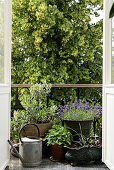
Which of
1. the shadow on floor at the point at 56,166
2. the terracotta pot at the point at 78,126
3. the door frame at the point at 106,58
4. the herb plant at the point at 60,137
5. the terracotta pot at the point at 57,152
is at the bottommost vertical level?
the shadow on floor at the point at 56,166

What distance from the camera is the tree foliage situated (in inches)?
254

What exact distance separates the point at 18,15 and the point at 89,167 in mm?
5716

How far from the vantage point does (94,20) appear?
714 centimetres

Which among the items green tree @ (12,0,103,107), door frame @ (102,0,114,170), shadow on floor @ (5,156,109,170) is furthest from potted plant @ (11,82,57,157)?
green tree @ (12,0,103,107)

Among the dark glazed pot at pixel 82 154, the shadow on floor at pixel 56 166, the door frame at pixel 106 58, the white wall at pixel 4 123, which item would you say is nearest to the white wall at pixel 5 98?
the white wall at pixel 4 123

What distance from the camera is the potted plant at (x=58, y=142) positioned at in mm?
2582

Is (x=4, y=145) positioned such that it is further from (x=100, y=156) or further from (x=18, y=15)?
(x=18, y=15)

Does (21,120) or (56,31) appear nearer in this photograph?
(21,120)

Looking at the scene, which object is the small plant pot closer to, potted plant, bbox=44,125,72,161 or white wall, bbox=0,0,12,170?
potted plant, bbox=44,125,72,161

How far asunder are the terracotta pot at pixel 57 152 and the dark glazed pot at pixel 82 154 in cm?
11

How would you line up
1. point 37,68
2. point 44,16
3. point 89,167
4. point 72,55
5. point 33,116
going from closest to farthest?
1. point 89,167
2. point 33,116
3. point 44,16
4. point 37,68
5. point 72,55

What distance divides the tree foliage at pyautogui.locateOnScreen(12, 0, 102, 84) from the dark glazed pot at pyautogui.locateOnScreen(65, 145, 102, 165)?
394 cm

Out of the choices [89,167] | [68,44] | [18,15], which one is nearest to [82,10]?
[68,44]

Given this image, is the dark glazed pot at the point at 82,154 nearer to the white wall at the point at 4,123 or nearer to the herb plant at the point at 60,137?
the herb plant at the point at 60,137
